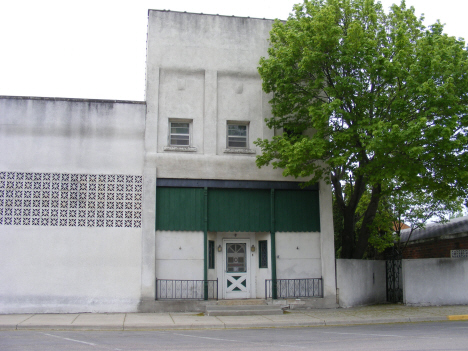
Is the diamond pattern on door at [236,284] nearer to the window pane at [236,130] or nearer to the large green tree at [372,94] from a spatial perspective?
the large green tree at [372,94]

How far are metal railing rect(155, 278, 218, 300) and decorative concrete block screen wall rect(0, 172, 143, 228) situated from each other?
2242 millimetres

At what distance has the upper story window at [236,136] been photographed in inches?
747

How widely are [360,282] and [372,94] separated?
7.21m

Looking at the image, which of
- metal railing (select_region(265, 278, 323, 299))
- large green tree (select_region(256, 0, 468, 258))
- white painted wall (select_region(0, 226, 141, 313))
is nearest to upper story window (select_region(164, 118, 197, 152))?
large green tree (select_region(256, 0, 468, 258))

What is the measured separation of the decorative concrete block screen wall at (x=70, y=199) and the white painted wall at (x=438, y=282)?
34.4 feet

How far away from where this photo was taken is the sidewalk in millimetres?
14109

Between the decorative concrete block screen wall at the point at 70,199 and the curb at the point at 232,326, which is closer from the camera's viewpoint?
the curb at the point at 232,326

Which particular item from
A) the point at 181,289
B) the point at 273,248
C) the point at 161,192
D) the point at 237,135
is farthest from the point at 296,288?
the point at 237,135

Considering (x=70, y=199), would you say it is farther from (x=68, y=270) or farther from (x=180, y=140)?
(x=180, y=140)

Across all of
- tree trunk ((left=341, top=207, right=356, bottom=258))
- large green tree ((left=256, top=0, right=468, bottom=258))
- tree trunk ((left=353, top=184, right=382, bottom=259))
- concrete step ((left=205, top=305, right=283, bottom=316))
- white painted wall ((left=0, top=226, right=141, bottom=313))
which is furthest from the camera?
tree trunk ((left=341, top=207, right=356, bottom=258))

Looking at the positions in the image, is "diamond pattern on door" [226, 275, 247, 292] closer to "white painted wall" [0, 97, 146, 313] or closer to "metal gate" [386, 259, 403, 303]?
"white painted wall" [0, 97, 146, 313]

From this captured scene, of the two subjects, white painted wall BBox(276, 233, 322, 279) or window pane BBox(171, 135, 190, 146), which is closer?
white painted wall BBox(276, 233, 322, 279)

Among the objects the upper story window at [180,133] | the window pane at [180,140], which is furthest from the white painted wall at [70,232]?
the window pane at [180,140]

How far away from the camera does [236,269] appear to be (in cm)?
1848
